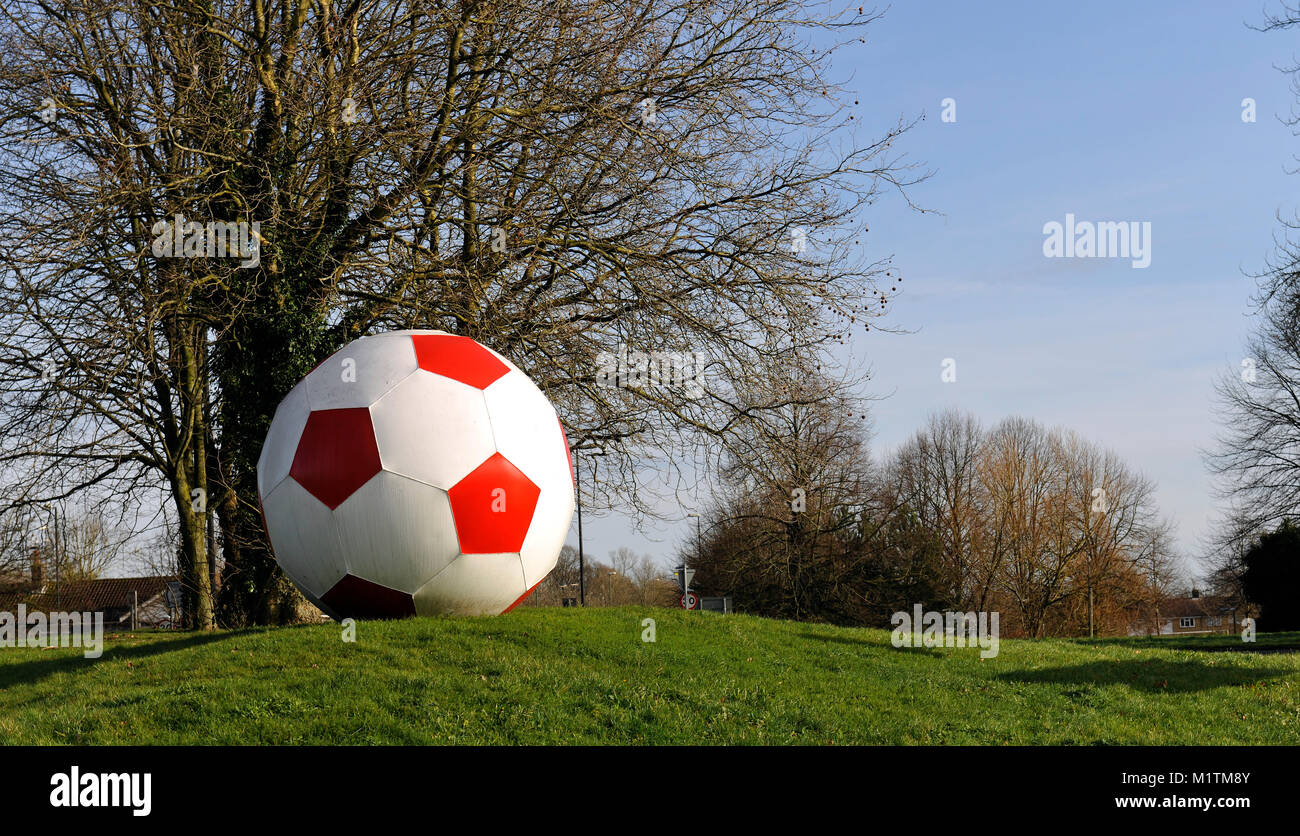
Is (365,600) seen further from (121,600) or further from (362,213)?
(121,600)

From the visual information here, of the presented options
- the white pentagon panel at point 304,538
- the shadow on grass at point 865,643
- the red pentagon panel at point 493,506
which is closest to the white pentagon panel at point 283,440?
the white pentagon panel at point 304,538

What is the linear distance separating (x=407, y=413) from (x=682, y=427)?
8168 millimetres

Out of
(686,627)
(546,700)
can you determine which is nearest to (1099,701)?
(686,627)

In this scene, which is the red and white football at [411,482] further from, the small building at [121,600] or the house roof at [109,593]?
the house roof at [109,593]

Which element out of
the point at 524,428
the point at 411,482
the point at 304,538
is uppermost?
the point at 524,428

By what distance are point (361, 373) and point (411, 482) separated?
1.46 m

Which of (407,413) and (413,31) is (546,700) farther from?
(413,31)

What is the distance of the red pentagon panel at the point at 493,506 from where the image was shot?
10.2 meters

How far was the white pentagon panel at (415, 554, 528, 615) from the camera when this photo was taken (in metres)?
10.6

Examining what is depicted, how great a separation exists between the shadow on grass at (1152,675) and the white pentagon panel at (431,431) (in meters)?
6.68

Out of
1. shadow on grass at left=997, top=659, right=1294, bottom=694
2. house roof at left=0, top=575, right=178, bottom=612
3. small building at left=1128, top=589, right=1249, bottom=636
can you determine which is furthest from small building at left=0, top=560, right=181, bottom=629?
small building at left=1128, top=589, right=1249, bottom=636

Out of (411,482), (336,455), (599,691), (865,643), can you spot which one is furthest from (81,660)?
(865,643)

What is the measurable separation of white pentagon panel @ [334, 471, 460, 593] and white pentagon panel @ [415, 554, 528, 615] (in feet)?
0.85

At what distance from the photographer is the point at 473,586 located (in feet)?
35.4
